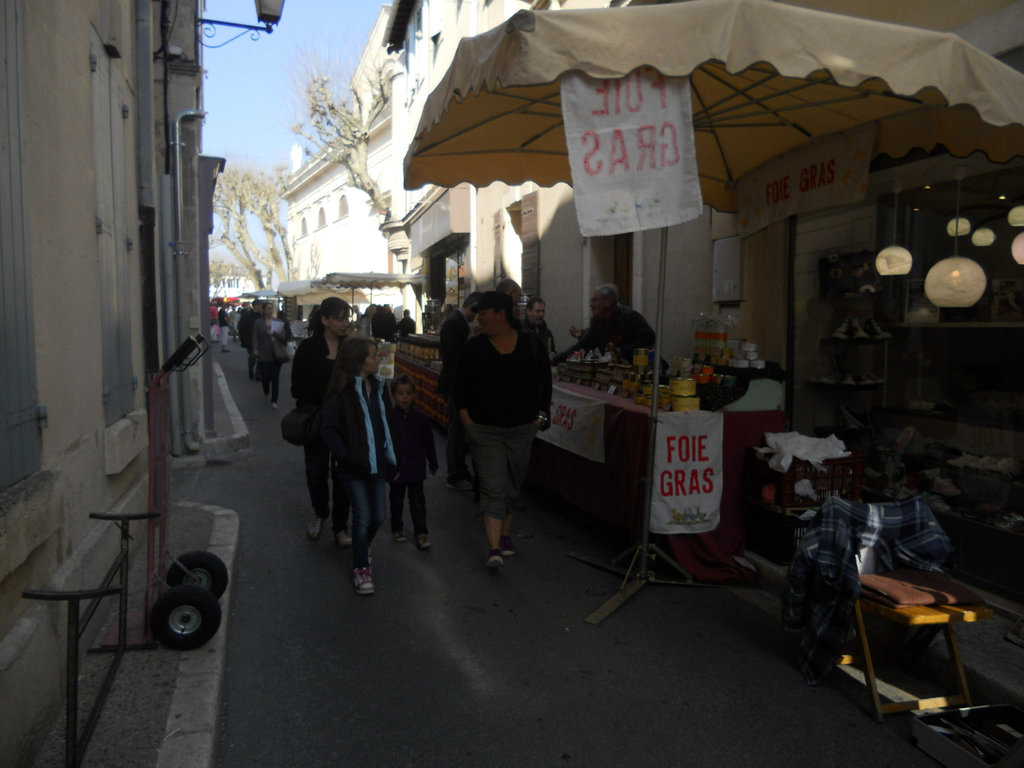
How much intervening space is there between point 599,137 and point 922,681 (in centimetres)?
300

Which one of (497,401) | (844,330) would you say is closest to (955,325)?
(844,330)

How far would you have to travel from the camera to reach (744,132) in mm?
5664

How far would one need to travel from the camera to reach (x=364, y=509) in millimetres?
4855

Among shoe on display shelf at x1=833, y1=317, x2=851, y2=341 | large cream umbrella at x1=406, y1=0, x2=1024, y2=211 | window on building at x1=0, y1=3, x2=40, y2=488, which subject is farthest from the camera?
shoe on display shelf at x1=833, y1=317, x2=851, y2=341

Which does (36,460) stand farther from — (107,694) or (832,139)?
(832,139)

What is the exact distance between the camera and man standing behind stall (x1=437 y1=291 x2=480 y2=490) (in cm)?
711

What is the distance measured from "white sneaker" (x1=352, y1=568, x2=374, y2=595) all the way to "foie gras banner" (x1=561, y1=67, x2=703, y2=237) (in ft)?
7.98

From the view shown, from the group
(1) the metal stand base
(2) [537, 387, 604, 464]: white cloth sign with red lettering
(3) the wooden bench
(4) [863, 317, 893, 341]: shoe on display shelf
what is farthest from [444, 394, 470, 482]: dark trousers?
(3) the wooden bench

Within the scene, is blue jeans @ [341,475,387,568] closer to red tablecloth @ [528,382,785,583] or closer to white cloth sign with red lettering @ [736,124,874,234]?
red tablecloth @ [528,382,785,583]

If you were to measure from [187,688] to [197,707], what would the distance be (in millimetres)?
171

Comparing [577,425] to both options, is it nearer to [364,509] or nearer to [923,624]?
[364,509]

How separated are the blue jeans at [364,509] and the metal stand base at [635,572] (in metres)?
1.40

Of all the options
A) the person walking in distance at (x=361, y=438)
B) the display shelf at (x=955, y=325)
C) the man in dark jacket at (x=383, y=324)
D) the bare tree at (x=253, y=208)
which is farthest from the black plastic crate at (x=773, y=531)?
the bare tree at (x=253, y=208)

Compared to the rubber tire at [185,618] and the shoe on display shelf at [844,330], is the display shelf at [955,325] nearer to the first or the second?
the shoe on display shelf at [844,330]
